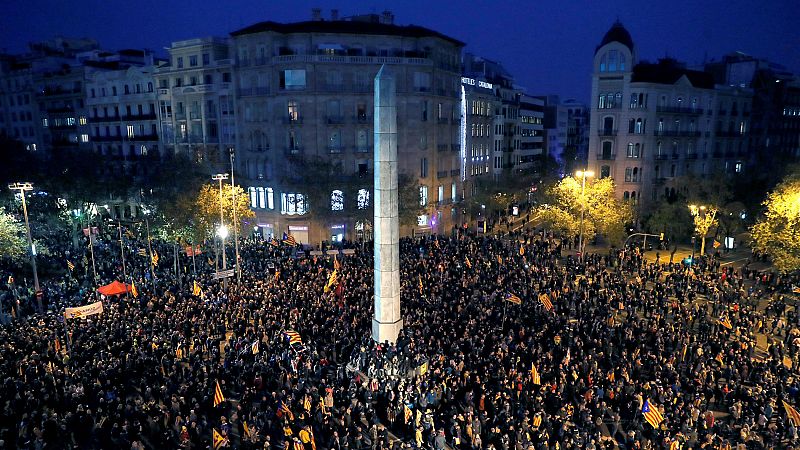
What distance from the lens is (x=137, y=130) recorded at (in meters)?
69.1

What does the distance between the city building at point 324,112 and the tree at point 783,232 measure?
29.6 m

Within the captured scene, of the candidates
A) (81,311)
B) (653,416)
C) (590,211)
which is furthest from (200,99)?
(653,416)

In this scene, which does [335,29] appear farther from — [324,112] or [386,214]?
[386,214]

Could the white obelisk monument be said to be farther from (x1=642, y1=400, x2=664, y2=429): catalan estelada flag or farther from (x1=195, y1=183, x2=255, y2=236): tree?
(x1=195, y1=183, x2=255, y2=236): tree

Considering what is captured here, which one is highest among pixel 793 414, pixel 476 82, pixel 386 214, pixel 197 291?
pixel 476 82

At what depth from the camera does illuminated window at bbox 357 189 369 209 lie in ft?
158

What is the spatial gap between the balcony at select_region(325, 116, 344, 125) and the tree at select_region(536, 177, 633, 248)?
815 inches

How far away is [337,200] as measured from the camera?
158 feet

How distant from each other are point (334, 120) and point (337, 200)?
8446 mm

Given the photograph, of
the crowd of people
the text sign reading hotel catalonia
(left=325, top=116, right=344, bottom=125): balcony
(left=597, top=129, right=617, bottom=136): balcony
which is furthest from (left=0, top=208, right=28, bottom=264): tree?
(left=597, top=129, right=617, bottom=136): balcony

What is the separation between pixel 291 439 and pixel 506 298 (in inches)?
556

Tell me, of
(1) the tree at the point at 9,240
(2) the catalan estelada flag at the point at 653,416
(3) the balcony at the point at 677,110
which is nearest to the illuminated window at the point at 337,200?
(1) the tree at the point at 9,240

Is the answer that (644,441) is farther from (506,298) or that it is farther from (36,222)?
(36,222)

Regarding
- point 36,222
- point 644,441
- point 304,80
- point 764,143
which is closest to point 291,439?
point 644,441
